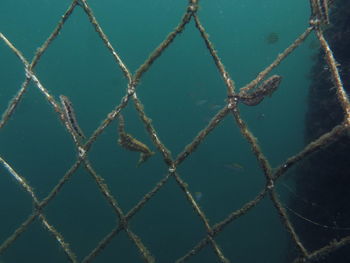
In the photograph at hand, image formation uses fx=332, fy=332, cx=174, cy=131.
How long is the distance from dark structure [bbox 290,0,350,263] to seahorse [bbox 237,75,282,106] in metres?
2.85

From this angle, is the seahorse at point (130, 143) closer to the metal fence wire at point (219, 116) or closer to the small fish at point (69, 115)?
the metal fence wire at point (219, 116)

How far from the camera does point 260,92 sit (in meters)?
2.75

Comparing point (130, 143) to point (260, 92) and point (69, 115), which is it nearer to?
point (69, 115)

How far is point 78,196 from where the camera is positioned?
21.6 meters

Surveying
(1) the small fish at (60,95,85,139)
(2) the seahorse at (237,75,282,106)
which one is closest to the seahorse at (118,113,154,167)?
(1) the small fish at (60,95,85,139)

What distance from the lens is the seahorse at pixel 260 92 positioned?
2748 millimetres

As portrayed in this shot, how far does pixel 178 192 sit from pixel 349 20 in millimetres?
18230

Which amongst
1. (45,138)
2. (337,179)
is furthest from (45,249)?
(337,179)

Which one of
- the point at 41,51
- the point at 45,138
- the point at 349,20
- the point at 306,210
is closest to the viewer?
the point at 41,51

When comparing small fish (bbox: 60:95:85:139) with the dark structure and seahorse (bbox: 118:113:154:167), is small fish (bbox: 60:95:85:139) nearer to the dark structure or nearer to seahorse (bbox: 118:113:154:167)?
seahorse (bbox: 118:113:154:167)

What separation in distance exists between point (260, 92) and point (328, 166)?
12.9 ft

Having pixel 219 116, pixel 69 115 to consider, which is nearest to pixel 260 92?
pixel 219 116

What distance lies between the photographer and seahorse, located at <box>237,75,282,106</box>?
9.02ft

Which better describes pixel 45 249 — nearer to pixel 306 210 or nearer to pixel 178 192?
pixel 178 192
